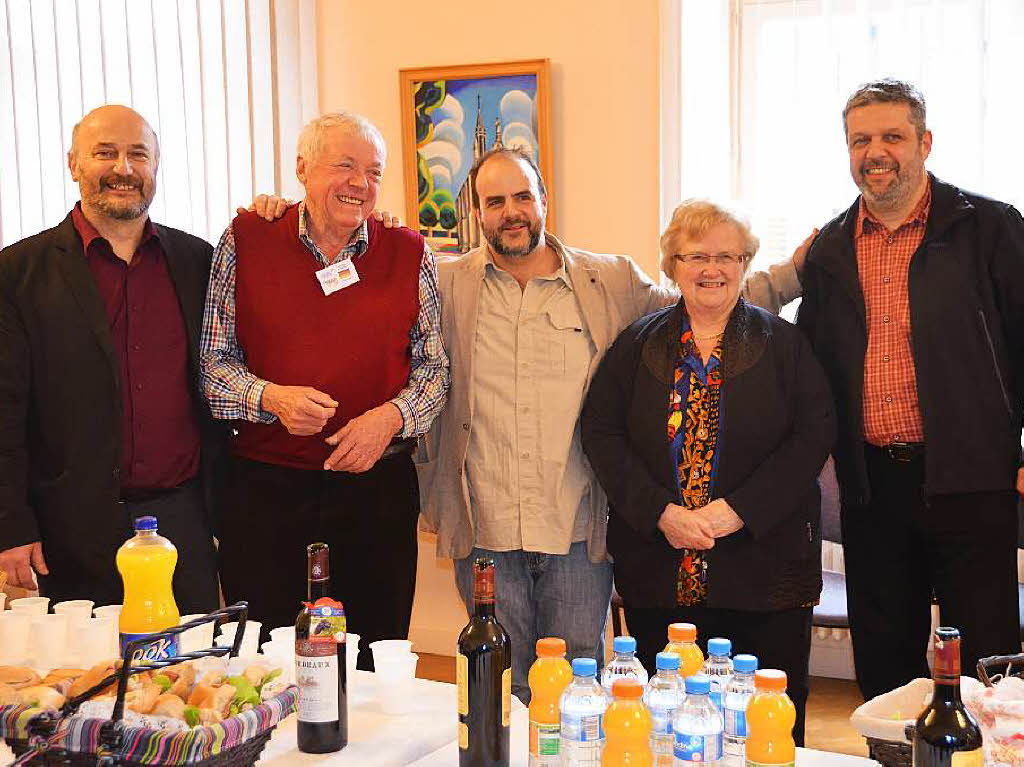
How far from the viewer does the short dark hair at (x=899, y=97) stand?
282 centimetres

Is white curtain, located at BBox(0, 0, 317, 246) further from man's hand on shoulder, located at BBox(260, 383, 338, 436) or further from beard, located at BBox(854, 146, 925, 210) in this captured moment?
beard, located at BBox(854, 146, 925, 210)

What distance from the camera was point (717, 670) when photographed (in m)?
1.72

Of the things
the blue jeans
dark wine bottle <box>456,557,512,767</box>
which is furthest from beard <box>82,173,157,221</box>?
dark wine bottle <box>456,557,512,767</box>

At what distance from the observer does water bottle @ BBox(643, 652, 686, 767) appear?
1641 millimetres

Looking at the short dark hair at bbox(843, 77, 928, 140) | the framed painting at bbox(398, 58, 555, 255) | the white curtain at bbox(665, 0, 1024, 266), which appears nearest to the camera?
the short dark hair at bbox(843, 77, 928, 140)

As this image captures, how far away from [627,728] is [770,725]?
0.19 meters

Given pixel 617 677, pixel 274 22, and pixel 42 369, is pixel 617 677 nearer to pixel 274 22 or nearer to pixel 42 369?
pixel 42 369

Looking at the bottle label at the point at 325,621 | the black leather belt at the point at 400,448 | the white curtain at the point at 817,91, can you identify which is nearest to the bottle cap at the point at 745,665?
the bottle label at the point at 325,621

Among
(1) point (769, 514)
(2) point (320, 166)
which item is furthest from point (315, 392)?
(1) point (769, 514)

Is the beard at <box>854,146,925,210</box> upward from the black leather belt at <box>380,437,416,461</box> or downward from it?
upward

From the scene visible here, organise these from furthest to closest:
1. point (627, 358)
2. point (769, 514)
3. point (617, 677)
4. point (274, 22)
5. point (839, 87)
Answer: point (274, 22) → point (839, 87) → point (627, 358) → point (769, 514) → point (617, 677)

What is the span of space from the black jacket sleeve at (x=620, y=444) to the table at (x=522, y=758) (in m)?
0.88

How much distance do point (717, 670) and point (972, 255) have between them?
5.03 feet

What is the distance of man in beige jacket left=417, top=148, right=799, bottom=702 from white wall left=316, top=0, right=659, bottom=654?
1421mm
